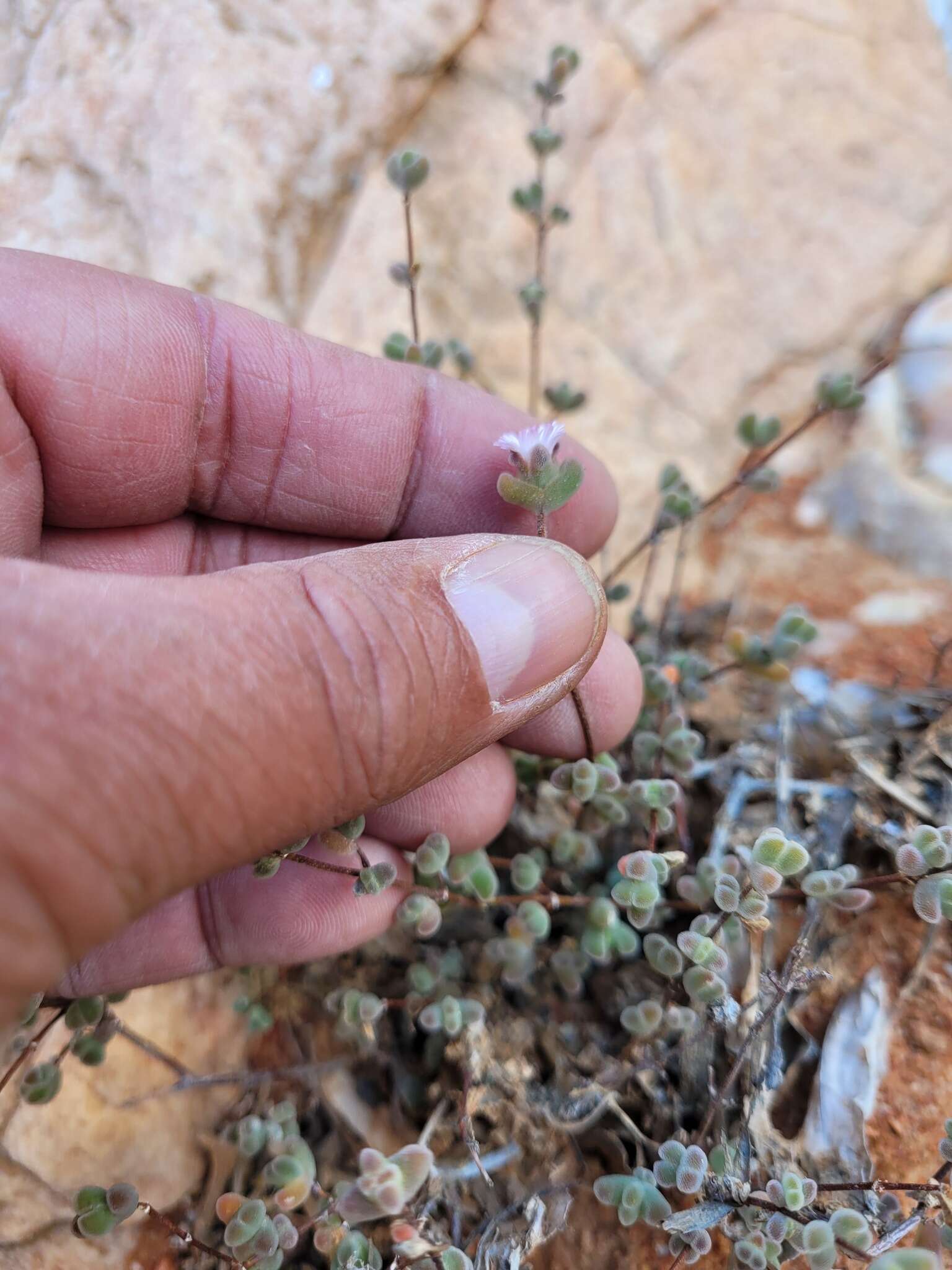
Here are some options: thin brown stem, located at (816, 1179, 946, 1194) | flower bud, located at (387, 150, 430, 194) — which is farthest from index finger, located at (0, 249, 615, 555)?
thin brown stem, located at (816, 1179, 946, 1194)

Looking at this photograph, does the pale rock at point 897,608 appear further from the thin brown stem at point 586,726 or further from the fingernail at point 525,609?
the fingernail at point 525,609

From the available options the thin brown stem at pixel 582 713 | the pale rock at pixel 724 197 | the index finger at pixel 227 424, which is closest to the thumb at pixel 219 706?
the thin brown stem at pixel 582 713

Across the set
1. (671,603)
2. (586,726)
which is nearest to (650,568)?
(671,603)

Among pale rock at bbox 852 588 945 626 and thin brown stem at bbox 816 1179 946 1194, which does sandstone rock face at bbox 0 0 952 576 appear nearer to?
pale rock at bbox 852 588 945 626

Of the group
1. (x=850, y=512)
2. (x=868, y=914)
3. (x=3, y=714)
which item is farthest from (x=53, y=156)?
(x=868, y=914)

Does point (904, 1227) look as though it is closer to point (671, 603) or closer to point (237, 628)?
point (237, 628)

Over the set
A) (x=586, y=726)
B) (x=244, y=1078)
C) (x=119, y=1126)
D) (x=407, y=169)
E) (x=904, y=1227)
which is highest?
(x=407, y=169)
